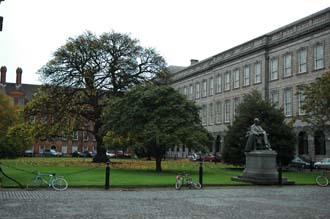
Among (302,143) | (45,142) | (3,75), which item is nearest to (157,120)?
(302,143)

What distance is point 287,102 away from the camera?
195 feet

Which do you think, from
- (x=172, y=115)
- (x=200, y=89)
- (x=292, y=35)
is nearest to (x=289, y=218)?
(x=172, y=115)

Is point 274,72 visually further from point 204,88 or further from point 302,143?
point 204,88

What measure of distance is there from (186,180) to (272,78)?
44.4 metres

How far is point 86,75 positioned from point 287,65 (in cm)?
2785

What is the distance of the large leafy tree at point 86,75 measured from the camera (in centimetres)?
4519

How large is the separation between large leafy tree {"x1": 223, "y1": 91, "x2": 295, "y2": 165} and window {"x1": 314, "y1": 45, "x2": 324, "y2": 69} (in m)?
14.6

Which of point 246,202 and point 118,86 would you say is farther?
point 118,86

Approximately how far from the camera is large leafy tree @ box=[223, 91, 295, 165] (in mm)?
40906

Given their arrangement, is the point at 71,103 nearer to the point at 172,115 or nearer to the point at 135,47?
the point at 135,47

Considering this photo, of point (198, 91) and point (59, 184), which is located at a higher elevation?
point (198, 91)

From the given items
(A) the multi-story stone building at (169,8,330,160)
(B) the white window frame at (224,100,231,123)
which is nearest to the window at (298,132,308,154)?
(A) the multi-story stone building at (169,8,330,160)

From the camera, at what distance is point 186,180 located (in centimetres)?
2136

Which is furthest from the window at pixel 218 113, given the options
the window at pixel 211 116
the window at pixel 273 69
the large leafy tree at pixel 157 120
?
the large leafy tree at pixel 157 120
